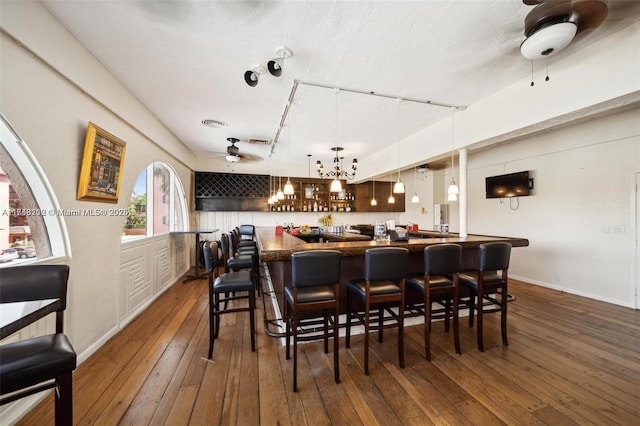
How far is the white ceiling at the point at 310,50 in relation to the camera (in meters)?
1.74

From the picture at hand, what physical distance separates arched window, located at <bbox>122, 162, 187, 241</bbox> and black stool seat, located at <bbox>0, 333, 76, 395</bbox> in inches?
91.5

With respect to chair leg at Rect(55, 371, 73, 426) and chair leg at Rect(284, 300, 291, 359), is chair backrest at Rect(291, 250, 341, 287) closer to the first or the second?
chair leg at Rect(284, 300, 291, 359)

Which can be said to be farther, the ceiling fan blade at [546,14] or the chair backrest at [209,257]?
the chair backrest at [209,257]

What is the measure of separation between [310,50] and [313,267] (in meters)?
1.94

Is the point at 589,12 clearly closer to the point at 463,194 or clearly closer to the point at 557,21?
the point at 557,21

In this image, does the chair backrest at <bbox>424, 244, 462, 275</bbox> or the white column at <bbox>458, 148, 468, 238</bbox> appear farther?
the white column at <bbox>458, 148, 468, 238</bbox>

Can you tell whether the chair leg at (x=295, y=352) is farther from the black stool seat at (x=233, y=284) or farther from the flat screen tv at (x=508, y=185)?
the flat screen tv at (x=508, y=185)

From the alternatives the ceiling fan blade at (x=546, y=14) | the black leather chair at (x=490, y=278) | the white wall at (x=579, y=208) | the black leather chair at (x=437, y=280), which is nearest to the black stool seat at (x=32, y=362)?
the black leather chair at (x=437, y=280)

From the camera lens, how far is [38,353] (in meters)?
1.07

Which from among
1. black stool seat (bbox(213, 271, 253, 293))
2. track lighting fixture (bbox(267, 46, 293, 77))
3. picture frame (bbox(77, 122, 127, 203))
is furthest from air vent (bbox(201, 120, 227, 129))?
black stool seat (bbox(213, 271, 253, 293))

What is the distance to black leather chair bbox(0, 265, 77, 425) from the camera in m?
0.99

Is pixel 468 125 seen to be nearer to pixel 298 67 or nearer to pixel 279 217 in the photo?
pixel 298 67

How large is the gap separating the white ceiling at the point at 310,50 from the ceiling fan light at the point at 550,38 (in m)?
0.21

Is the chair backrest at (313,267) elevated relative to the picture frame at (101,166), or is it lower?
lower
